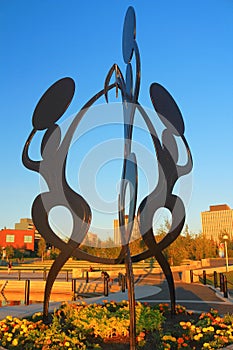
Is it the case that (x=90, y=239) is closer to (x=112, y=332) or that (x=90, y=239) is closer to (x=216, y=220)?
(x=112, y=332)

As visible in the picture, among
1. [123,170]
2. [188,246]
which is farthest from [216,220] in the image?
[123,170]

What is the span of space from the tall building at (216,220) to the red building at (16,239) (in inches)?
2593

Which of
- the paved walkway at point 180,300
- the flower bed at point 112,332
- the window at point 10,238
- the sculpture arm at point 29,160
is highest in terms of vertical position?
the sculpture arm at point 29,160

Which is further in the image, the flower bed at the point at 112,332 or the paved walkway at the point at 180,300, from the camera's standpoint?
the paved walkway at the point at 180,300

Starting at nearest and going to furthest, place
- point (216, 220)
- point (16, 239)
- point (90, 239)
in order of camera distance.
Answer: point (90, 239)
point (16, 239)
point (216, 220)

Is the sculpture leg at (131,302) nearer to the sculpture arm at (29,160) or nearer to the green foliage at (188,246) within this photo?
the sculpture arm at (29,160)

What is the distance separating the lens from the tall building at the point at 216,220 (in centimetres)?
12500

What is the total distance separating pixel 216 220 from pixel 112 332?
420 feet

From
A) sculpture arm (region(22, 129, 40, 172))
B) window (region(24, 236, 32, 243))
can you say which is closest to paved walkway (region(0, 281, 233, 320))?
sculpture arm (region(22, 129, 40, 172))

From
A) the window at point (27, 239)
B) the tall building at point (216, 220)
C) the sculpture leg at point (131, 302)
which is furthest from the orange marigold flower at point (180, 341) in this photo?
the tall building at point (216, 220)

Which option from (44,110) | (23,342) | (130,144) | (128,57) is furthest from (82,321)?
(128,57)

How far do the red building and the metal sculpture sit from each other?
240 ft

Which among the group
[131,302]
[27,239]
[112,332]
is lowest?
[112,332]

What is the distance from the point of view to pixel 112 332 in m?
7.07
